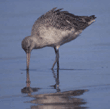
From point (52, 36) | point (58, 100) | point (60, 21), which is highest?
point (60, 21)

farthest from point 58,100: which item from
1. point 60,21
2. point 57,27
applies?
point 60,21

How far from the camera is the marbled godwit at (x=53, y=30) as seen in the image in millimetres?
9547

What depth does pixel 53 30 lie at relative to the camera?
31.6 ft

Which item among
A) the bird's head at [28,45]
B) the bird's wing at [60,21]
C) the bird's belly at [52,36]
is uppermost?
the bird's wing at [60,21]

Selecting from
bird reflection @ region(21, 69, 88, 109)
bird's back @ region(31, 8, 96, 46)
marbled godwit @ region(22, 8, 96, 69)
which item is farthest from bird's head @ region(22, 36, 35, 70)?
bird reflection @ region(21, 69, 88, 109)

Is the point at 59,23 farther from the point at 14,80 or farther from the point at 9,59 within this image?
the point at 14,80

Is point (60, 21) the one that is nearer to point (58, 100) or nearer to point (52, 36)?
point (52, 36)

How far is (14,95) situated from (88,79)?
212 centimetres

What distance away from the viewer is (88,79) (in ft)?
24.0

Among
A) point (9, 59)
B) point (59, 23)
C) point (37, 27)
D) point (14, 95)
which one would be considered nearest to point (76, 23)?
point (59, 23)

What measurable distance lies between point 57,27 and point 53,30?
0.69 ft

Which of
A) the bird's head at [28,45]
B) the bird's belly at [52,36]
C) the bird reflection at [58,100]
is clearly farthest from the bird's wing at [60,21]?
the bird reflection at [58,100]

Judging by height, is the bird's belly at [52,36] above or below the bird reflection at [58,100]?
above

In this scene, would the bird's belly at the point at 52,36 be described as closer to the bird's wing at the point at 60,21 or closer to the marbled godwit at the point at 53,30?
the marbled godwit at the point at 53,30
